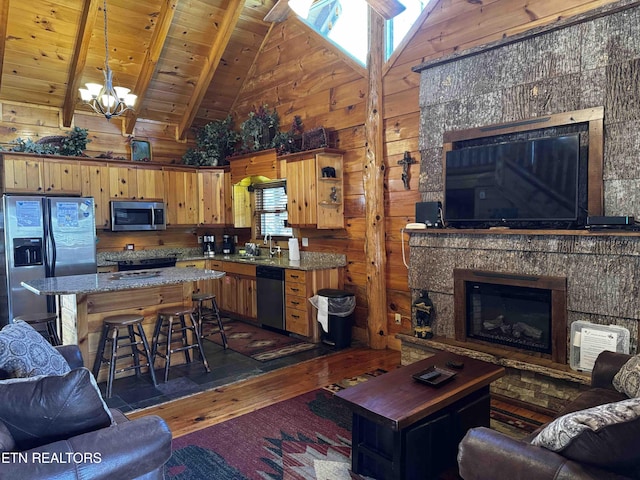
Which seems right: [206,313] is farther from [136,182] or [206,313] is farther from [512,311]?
[512,311]

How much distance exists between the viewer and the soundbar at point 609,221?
111 inches

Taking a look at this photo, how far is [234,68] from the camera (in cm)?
662

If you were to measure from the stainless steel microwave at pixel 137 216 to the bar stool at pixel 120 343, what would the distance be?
2.53 metres

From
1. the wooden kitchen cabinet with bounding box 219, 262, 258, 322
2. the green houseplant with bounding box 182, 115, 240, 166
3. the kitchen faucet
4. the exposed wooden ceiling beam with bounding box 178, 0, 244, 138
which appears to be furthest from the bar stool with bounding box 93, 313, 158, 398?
the exposed wooden ceiling beam with bounding box 178, 0, 244, 138

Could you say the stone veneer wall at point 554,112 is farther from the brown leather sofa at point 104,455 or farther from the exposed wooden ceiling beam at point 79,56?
the exposed wooden ceiling beam at point 79,56

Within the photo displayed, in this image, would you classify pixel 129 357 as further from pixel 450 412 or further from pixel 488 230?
pixel 488 230

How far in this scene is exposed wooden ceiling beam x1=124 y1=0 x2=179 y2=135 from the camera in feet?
17.7

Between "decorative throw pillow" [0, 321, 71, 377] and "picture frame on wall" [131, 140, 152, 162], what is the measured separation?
4947 mm

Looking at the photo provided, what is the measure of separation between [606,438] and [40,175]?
6.19 meters

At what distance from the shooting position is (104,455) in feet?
4.85

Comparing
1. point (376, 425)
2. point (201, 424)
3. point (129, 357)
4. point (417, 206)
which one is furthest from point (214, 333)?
point (376, 425)

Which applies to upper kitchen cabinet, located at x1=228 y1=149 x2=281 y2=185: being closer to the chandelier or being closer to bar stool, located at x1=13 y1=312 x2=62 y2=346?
the chandelier

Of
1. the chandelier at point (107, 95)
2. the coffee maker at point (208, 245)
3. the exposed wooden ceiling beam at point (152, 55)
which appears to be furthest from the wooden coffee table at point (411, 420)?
the exposed wooden ceiling beam at point (152, 55)

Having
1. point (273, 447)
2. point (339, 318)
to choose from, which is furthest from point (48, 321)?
point (339, 318)
